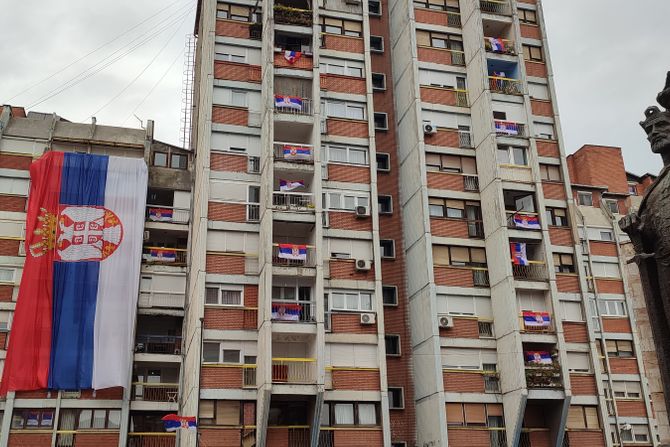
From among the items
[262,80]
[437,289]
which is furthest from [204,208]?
[437,289]

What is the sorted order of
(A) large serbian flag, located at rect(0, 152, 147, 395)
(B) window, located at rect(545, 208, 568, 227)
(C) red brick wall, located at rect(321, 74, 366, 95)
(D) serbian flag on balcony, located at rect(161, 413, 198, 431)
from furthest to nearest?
(C) red brick wall, located at rect(321, 74, 366, 95)
(B) window, located at rect(545, 208, 568, 227)
(A) large serbian flag, located at rect(0, 152, 147, 395)
(D) serbian flag on balcony, located at rect(161, 413, 198, 431)

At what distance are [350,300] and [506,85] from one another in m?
17.7

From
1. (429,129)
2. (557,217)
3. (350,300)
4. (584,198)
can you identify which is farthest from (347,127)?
(584,198)

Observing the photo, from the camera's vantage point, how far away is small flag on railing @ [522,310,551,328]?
4097cm

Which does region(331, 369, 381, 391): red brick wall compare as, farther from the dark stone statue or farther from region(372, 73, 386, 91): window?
the dark stone statue

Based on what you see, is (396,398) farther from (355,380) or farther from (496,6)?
(496,6)

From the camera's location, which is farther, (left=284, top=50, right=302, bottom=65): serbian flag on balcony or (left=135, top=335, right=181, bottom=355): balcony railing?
(left=284, top=50, right=302, bottom=65): serbian flag on balcony

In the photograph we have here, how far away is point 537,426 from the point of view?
132ft

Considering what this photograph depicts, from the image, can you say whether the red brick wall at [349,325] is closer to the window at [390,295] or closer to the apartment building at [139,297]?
the window at [390,295]

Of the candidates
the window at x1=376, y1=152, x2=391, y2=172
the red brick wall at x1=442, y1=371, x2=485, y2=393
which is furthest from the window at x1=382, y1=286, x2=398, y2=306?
the window at x1=376, y1=152, x2=391, y2=172

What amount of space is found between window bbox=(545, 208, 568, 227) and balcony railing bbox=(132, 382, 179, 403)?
2306cm

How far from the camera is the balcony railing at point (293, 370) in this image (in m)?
36.8

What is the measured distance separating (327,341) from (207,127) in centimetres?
1327

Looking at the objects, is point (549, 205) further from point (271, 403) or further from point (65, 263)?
point (65, 263)
